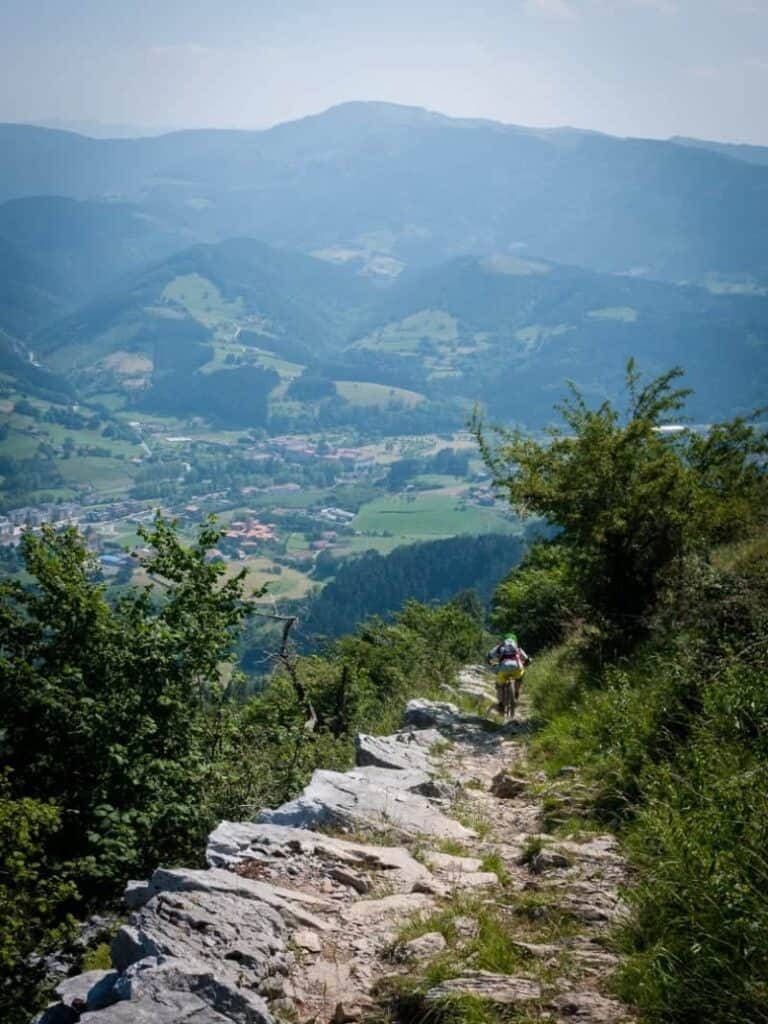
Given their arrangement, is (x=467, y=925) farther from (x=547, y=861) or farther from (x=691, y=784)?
(x=691, y=784)

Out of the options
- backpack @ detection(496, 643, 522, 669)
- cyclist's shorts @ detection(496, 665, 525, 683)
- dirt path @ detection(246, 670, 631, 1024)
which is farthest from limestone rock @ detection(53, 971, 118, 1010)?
Answer: backpack @ detection(496, 643, 522, 669)

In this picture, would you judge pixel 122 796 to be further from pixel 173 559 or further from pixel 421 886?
pixel 421 886

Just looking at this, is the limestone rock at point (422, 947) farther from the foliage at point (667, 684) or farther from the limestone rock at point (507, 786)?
the limestone rock at point (507, 786)

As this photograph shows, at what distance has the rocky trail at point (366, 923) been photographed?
16.5 ft

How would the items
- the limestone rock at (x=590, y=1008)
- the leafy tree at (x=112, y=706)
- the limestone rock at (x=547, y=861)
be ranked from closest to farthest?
the limestone rock at (x=590, y=1008), the limestone rock at (x=547, y=861), the leafy tree at (x=112, y=706)

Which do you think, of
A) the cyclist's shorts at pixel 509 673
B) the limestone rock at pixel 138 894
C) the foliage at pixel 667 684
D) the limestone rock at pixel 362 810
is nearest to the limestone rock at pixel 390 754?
the limestone rock at pixel 362 810

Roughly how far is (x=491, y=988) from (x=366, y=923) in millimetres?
1553

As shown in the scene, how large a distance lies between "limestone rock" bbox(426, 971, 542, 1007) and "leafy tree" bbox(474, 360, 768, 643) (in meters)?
7.47

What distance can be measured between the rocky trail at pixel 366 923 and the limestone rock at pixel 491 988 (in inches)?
0.5

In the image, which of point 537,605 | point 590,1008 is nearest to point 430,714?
point 590,1008

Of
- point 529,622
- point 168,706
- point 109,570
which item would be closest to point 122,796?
point 168,706

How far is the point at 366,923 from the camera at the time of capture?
6.37m

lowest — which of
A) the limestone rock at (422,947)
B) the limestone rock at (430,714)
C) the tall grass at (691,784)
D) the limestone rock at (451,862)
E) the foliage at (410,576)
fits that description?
the foliage at (410,576)

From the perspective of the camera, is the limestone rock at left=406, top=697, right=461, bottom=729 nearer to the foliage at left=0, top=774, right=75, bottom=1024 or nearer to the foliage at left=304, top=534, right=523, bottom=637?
the foliage at left=0, top=774, right=75, bottom=1024
